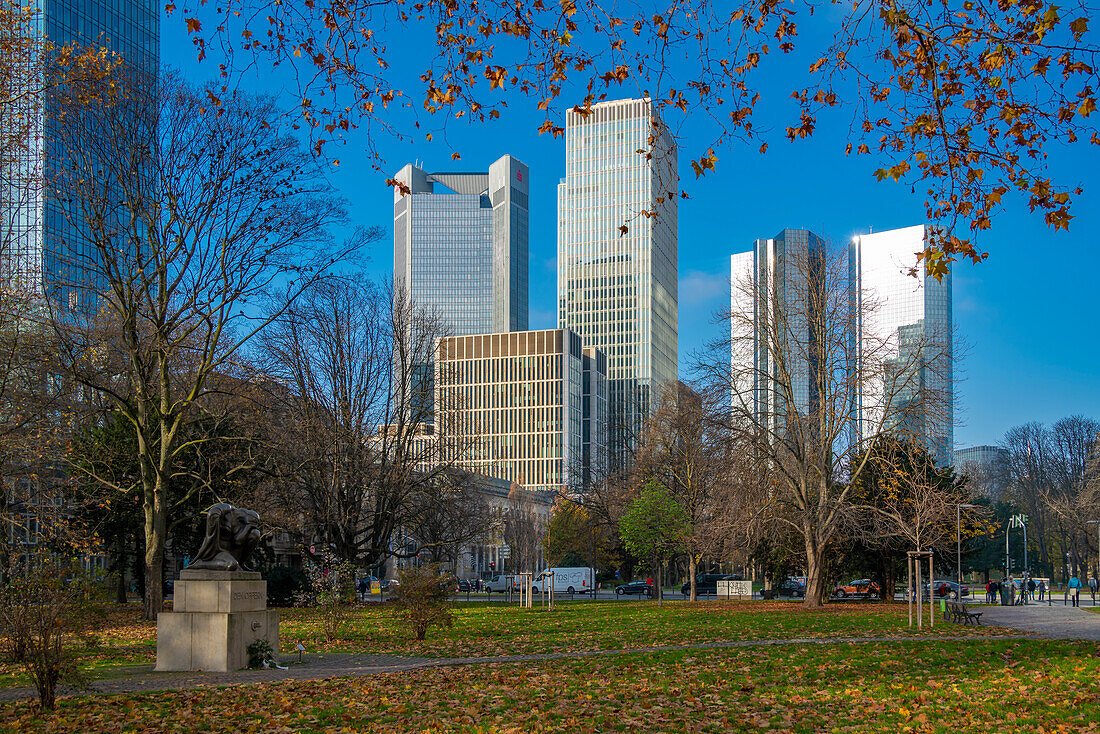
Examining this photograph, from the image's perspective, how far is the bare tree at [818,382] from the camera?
33.6m

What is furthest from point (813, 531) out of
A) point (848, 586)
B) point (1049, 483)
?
point (1049, 483)

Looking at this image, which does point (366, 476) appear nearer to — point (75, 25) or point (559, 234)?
point (75, 25)

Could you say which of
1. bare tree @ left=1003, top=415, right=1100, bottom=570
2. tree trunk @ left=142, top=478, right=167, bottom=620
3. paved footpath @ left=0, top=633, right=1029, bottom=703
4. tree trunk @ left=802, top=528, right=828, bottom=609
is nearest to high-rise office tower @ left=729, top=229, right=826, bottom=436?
tree trunk @ left=802, top=528, right=828, bottom=609

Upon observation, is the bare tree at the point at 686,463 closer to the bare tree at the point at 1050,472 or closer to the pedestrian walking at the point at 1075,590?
the pedestrian walking at the point at 1075,590

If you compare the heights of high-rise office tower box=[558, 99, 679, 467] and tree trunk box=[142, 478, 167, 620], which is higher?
high-rise office tower box=[558, 99, 679, 467]

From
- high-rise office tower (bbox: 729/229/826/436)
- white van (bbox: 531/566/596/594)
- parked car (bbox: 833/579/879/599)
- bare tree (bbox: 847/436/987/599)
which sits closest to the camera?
bare tree (bbox: 847/436/987/599)

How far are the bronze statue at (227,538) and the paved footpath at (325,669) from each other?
180cm

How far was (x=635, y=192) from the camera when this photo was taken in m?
191

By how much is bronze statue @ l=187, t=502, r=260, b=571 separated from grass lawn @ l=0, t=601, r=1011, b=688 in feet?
7.25

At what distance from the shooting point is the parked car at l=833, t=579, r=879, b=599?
46312 mm

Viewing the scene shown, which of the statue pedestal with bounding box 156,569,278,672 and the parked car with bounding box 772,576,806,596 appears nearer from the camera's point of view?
the statue pedestal with bounding box 156,569,278,672

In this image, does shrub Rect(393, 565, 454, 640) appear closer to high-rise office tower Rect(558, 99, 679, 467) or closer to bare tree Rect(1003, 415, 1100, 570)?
bare tree Rect(1003, 415, 1100, 570)

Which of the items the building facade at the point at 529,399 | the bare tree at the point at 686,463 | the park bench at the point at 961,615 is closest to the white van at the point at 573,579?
the bare tree at the point at 686,463

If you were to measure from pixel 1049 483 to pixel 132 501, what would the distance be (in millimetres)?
74006
